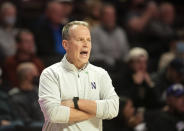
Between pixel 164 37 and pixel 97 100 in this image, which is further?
pixel 164 37

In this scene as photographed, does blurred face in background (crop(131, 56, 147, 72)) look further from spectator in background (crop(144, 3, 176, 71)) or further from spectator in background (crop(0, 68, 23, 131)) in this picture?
spectator in background (crop(0, 68, 23, 131))

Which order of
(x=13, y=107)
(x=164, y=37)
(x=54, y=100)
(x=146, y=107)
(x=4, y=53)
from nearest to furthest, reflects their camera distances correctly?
(x=54, y=100) < (x=13, y=107) < (x=146, y=107) < (x=4, y=53) < (x=164, y=37)

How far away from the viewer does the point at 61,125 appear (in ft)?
12.6

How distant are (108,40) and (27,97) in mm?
3052

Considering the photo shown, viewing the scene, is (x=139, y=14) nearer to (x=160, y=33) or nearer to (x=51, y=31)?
(x=160, y=33)

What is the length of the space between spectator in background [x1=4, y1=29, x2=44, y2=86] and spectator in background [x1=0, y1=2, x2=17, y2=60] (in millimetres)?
560

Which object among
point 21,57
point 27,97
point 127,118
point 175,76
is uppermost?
point 21,57

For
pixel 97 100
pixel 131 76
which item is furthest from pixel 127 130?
pixel 97 100

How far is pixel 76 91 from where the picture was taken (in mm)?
3908

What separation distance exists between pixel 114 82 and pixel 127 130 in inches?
46.1

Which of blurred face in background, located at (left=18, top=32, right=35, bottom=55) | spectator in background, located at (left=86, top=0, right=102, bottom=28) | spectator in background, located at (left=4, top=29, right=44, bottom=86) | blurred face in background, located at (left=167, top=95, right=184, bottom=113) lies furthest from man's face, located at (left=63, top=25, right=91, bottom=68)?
spectator in background, located at (left=86, top=0, right=102, bottom=28)

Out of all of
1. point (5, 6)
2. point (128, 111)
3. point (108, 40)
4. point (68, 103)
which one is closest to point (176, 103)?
point (128, 111)

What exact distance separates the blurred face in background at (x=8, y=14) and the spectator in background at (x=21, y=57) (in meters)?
0.78

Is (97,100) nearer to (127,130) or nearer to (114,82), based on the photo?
(127,130)
